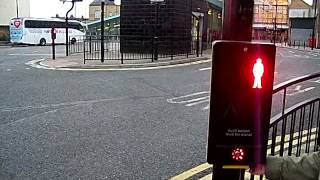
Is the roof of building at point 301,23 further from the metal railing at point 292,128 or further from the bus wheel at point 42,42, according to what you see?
the metal railing at point 292,128

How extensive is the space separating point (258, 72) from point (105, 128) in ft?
16.5

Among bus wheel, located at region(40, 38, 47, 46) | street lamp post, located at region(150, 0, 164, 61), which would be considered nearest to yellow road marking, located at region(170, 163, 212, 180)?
street lamp post, located at region(150, 0, 164, 61)

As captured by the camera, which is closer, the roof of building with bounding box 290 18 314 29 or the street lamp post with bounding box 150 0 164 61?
the street lamp post with bounding box 150 0 164 61

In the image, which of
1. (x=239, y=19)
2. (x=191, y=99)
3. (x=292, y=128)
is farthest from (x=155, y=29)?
(x=239, y=19)

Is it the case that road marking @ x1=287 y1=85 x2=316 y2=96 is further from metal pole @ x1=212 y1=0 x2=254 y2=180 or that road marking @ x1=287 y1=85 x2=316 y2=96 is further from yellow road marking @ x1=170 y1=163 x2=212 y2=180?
metal pole @ x1=212 y1=0 x2=254 y2=180

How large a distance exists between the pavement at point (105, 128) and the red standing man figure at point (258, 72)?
109 inches

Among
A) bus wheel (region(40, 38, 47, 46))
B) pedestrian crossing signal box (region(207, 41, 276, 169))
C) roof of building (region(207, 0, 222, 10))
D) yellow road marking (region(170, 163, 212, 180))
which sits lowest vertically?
yellow road marking (region(170, 163, 212, 180))

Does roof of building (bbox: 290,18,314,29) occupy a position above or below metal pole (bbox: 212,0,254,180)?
above

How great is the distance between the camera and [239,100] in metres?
1.98

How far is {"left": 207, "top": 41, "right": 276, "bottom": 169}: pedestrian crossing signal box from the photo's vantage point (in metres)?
1.94

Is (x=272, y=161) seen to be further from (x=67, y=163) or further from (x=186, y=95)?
(x=186, y=95)

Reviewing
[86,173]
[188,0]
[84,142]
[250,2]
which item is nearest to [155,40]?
[188,0]

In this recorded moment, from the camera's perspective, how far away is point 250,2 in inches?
86.5

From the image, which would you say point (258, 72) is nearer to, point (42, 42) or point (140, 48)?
point (140, 48)
